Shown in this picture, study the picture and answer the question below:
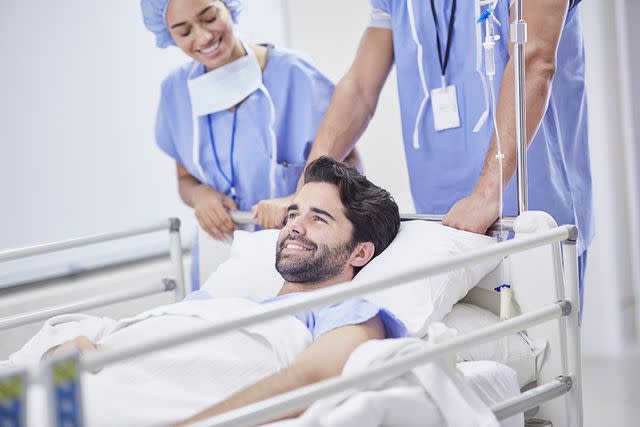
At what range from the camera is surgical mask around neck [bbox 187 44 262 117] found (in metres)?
2.87

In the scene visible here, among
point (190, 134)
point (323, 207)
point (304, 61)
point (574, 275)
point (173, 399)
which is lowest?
point (173, 399)

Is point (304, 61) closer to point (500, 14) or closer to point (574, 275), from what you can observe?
point (500, 14)

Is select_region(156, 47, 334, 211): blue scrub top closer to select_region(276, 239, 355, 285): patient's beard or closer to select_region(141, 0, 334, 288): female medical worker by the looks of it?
select_region(141, 0, 334, 288): female medical worker

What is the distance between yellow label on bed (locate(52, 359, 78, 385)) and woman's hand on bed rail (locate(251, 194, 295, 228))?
1.47m

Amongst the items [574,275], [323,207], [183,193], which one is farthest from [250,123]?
[574,275]

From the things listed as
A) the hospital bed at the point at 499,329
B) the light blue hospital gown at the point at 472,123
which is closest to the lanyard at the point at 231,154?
the light blue hospital gown at the point at 472,123

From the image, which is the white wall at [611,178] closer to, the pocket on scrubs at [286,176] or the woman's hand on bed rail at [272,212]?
the pocket on scrubs at [286,176]

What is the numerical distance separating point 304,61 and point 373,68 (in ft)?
0.92

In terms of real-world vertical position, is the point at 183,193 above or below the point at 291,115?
below

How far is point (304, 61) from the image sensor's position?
114 inches

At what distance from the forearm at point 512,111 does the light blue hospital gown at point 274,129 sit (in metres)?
0.81

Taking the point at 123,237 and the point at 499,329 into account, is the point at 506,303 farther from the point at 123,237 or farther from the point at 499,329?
the point at 123,237

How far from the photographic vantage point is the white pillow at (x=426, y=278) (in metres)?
1.91

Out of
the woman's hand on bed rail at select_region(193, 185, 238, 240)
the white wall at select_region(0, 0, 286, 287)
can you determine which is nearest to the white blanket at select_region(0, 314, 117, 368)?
the woman's hand on bed rail at select_region(193, 185, 238, 240)
